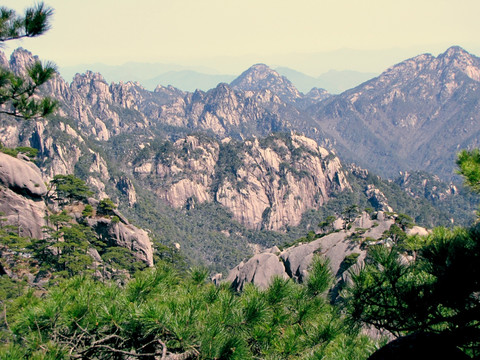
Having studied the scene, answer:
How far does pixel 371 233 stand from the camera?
4138 cm

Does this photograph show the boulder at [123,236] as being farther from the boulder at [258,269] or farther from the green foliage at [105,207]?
the boulder at [258,269]

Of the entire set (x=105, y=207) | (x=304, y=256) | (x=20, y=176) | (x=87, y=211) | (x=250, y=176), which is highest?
(x=20, y=176)

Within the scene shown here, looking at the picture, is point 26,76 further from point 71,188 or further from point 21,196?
point 71,188

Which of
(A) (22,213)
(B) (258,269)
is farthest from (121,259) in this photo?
(B) (258,269)

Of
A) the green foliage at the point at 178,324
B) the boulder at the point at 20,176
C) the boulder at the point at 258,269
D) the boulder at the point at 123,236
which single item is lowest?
the boulder at the point at 258,269

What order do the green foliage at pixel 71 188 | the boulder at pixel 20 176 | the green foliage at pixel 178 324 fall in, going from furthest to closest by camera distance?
the green foliage at pixel 71 188, the boulder at pixel 20 176, the green foliage at pixel 178 324

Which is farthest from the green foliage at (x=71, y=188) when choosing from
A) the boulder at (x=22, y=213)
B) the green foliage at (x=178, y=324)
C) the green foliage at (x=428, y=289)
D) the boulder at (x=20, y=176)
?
the green foliage at (x=428, y=289)

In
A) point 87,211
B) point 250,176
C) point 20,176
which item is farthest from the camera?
→ point 250,176

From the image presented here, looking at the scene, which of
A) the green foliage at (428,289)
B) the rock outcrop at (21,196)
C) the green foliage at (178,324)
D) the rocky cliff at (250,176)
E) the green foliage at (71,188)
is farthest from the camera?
the rocky cliff at (250,176)

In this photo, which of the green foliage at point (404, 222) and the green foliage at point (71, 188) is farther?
the green foliage at point (404, 222)

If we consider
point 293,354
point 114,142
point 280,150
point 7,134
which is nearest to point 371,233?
point 293,354

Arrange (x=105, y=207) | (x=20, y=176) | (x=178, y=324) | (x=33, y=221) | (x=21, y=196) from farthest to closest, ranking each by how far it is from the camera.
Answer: (x=105, y=207) → (x=21, y=196) → (x=33, y=221) → (x=20, y=176) → (x=178, y=324)

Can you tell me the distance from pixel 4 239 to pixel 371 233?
125 ft

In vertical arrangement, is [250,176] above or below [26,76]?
below
